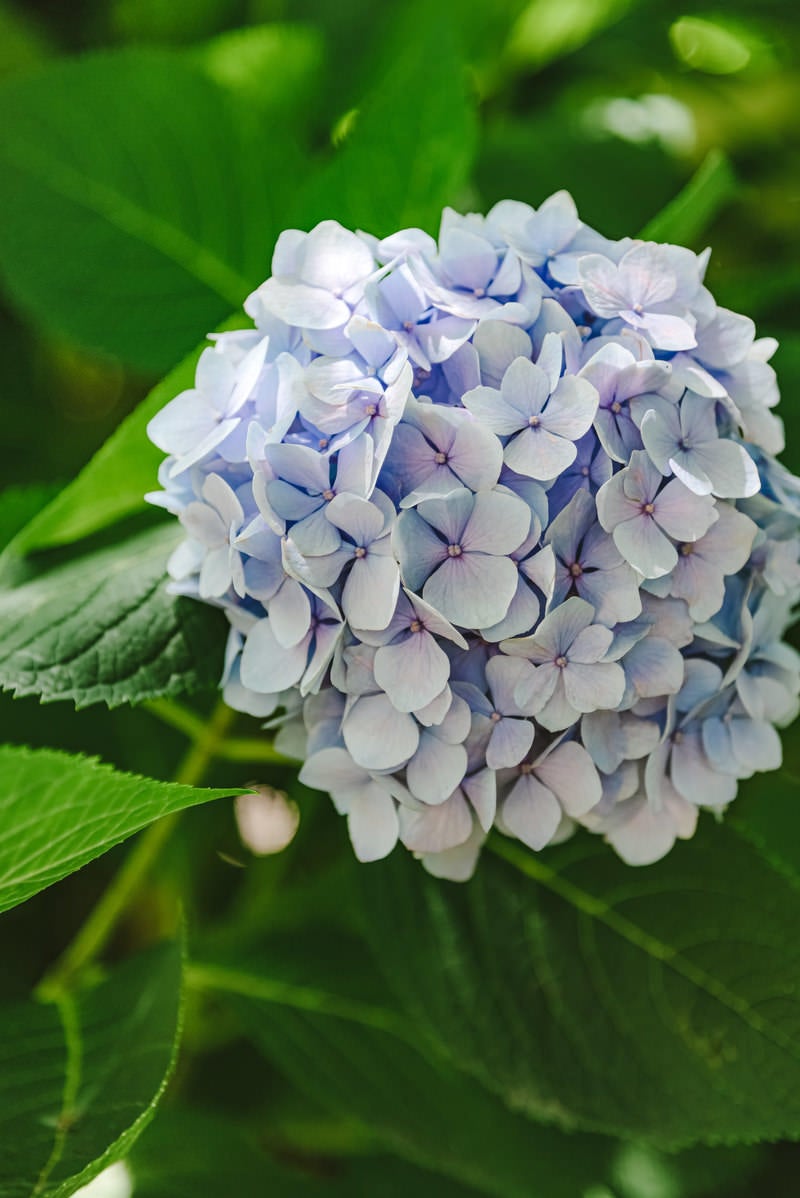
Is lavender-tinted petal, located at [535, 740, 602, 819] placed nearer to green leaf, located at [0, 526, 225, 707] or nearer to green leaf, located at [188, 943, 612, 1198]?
green leaf, located at [0, 526, 225, 707]

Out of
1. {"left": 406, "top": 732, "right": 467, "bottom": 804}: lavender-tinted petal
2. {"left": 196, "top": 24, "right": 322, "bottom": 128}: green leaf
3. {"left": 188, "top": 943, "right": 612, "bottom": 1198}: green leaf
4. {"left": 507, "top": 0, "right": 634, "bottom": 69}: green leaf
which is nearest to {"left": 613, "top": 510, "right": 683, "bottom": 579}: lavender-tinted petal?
{"left": 406, "top": 732, "right": 467, "bottom": 804}: lavender-tinted petal

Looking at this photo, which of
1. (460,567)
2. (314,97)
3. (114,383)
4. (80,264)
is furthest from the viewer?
(114,383)

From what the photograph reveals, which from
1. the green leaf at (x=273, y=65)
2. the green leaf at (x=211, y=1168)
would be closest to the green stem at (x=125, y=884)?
the green leaf at (x=211, y=1168)

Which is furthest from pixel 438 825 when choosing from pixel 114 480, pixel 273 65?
pixel 273 65

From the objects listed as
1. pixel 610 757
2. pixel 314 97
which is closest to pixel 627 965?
pixel 610 757

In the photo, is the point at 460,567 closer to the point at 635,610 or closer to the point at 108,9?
the point at 635,610

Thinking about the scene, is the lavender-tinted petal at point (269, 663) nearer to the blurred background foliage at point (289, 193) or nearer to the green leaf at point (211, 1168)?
the blurred background foliage at point (289, 193)
